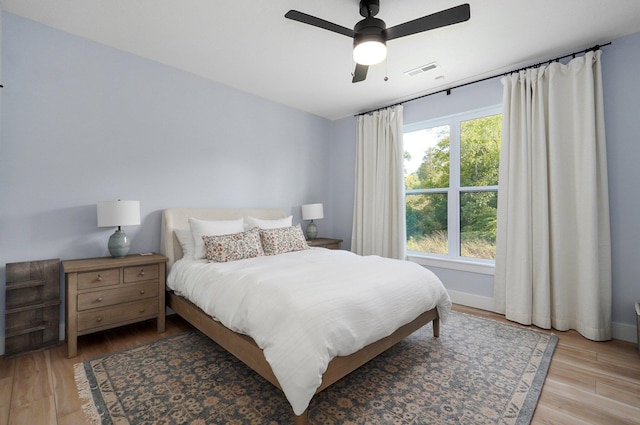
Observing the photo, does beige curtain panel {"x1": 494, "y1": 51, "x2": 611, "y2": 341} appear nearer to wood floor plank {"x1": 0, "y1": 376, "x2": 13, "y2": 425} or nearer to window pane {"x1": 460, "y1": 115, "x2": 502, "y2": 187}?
window pane {"x1": 460, "y1": 115, "x2": 502, "y2": 187}

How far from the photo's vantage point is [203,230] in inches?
117

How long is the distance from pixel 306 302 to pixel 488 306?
2.69 m

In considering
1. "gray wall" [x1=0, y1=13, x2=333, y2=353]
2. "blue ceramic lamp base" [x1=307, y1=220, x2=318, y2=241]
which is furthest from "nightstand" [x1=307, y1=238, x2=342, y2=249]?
"gray wall" [x1=0, y1=13, x2=333, y2=353]

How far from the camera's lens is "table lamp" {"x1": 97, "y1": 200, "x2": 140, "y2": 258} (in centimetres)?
250

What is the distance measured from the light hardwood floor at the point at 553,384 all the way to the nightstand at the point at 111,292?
7.8 inches

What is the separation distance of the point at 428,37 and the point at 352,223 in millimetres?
2771

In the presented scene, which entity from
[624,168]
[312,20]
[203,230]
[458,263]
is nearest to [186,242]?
[203,230]

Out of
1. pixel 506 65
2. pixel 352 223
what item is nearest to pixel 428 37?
pixel 506 65

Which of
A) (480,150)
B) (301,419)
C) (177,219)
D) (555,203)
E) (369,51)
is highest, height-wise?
(369,51)

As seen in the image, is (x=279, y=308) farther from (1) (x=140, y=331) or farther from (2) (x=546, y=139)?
(2) (x=546, y=139)

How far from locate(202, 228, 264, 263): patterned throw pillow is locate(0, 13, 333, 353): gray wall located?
0.78 meters

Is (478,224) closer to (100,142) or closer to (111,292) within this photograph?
(111,292)

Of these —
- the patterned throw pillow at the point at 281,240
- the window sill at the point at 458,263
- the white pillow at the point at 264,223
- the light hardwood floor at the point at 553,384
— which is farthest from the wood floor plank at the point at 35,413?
the window sill at the point at 458,263

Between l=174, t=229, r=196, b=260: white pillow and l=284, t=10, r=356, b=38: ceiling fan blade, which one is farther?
l=174, t=229, r=196, b=260: white pillow
